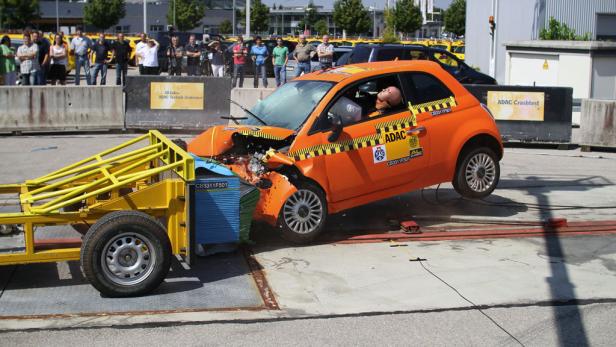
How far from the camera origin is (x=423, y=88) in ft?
31.4

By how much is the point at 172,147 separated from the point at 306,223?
5.78 ft

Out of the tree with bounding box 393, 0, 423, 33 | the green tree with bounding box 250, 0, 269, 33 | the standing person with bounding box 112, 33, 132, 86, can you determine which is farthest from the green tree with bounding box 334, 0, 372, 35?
the standing person with bounding box 112, 33, 132, 86

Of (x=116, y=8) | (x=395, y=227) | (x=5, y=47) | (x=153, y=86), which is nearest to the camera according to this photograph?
(x=395, y=227)

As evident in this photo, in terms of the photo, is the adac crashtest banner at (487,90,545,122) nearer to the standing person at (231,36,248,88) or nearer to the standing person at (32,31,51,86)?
the standing person at (231,36,248,88)

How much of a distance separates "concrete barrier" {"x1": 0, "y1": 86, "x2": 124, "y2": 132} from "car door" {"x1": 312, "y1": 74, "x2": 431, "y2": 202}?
9.72 m

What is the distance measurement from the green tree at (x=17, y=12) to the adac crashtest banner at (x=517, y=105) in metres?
64.6

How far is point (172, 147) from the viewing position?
7.82m

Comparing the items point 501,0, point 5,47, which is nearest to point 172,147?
point 5,47

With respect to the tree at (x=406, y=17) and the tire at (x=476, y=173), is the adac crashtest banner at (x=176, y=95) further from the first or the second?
the tree at (x=406, y=17)

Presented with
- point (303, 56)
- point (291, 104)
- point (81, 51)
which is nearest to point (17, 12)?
point (81, 51)

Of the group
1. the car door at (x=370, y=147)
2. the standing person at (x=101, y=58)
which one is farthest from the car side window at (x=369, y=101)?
the standing person at (x=101, y=58)

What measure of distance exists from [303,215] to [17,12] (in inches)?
2839

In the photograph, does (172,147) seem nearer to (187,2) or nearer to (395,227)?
(395,227)

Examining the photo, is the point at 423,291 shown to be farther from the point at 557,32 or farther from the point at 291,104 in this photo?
the point at 557,32
